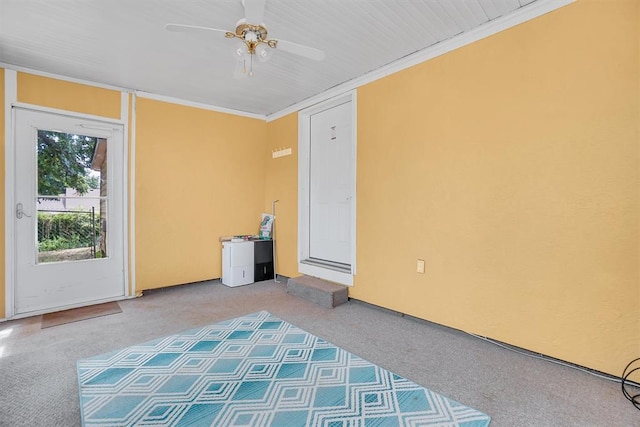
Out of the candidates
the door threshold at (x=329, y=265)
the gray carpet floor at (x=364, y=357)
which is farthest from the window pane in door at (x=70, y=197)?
the door threshold at (x=329, y=265)

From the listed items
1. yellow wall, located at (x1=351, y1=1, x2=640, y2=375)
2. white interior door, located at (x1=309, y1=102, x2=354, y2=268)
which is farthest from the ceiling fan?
white interior door, located at (x1=309, y1=102, x2=354, y2=268)

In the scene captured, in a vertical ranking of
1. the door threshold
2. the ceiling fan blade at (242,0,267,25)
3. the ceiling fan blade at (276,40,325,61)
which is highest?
the ceiling fan blade at (242,0,267,25)

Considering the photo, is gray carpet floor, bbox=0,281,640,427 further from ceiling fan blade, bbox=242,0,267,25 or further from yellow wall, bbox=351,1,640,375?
ceiling fan blade, bbox=242,0,267,25

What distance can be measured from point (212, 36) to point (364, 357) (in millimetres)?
2762

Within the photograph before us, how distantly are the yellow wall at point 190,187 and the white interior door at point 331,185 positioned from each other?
1.08 metres

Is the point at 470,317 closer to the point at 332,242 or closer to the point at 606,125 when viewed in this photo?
the point at 606,125

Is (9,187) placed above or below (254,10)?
below

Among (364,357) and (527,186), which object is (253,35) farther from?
(364,357)

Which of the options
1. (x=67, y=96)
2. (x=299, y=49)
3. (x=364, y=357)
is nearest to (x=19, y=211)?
(x=67, y=96)

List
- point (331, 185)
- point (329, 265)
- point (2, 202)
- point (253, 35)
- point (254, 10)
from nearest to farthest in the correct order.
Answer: point (254, 10), point (253, 35), point (2, 202), point (329, 265), point (331, 185)

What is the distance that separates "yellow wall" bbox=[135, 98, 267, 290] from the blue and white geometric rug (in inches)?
70.3

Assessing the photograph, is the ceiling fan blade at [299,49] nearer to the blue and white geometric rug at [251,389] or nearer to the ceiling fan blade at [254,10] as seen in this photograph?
the ceiling fan blade at [254,10]

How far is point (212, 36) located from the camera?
2.58 m

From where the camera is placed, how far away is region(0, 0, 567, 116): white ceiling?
2236mm
